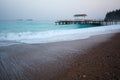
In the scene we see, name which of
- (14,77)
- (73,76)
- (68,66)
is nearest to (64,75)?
(73,76)

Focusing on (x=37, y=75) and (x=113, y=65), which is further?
(x=113, y=65)

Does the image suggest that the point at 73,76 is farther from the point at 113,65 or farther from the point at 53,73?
the point at 113,65

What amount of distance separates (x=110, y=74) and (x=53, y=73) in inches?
62.0

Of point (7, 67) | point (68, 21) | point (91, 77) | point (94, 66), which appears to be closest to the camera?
point (91, 77)

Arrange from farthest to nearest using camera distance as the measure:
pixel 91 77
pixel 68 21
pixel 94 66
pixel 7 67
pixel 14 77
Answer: pixel 68 21 < pixel 7 67 < pixel 94 66 < pixel 14 77 < pixel 91 77

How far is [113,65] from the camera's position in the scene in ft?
13.6

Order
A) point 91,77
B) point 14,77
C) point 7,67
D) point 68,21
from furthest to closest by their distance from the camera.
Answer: point 68,21 → point 7,67 → point 14,77 → point 91,77

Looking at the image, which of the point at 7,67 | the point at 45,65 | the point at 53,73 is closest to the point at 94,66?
the point at 53,73

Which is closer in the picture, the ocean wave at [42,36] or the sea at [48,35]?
the sea at [48,35]

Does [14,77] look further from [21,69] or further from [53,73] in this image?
[53,73]

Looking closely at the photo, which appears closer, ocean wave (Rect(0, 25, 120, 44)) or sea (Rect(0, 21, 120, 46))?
sea (Rect(0, 21, 120, 46))

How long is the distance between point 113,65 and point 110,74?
2.55 ft

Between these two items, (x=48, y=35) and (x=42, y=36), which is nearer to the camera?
(x=42, y=36)

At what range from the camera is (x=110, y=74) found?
11.4 feet
